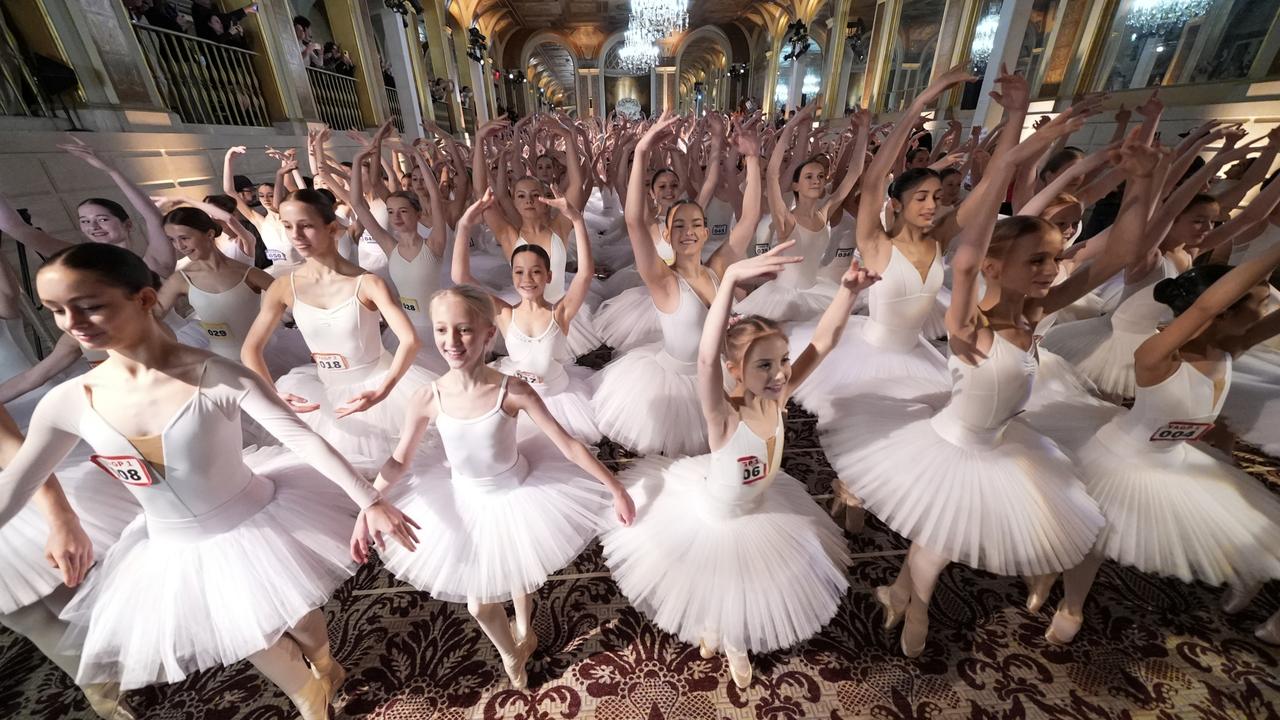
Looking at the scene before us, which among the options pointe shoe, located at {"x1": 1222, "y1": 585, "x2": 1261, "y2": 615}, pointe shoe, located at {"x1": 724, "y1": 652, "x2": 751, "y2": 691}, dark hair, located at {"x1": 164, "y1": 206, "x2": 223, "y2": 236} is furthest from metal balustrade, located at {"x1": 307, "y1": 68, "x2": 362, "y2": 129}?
pointe shoe, located at {"x1": 1222, "y1": 585, "x2": 1261, "y2": 615}

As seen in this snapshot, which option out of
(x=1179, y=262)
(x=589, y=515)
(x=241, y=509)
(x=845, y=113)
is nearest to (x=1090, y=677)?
(x=589, y=515)

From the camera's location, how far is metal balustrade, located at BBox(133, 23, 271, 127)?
22.5ft

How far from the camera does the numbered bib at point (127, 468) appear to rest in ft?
4.65

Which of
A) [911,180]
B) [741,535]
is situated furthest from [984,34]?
[741,535]

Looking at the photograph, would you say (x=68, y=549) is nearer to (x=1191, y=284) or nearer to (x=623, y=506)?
(x=623, y=506)

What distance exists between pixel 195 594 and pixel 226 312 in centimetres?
181

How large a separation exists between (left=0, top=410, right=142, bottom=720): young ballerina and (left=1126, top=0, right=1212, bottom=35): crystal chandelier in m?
12.2

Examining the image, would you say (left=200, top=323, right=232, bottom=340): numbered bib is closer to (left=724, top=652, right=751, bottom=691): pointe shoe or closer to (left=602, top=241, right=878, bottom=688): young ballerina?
(left=602, top=241, right=878, bottom=688): young ballerina

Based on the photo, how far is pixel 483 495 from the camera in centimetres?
186

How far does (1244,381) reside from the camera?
2518 mm

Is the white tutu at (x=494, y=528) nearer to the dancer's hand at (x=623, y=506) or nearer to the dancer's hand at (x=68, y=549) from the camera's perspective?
the dancer's hand at (x=623, y=506)

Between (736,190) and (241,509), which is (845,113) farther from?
(241,509)

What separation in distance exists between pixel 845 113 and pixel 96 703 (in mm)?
21133

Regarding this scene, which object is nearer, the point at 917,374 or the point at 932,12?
the point at 917,374
